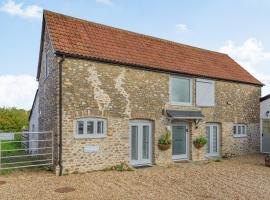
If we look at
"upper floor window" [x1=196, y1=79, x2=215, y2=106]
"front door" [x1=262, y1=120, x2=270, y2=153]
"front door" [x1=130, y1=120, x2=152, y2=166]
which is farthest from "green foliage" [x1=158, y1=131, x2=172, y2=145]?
"front door" [x1=262, y1=120, x2=270, y2=153]

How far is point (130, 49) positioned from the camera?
49.4 feet

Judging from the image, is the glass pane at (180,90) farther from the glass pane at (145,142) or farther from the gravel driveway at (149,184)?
the gravel driveway at (149,184)

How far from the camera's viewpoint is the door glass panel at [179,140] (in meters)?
15.5

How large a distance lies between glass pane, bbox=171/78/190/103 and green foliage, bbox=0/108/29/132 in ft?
74.7

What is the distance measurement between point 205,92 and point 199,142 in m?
2.84

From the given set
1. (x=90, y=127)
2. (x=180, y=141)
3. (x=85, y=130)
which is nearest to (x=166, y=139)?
(x=180, y=141)

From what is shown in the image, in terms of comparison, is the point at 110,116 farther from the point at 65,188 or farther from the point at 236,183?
the point at 236,183

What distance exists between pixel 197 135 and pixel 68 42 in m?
8.41

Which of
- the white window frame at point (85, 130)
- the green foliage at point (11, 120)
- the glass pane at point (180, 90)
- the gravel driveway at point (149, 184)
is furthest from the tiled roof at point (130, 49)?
the green foliage at point (11, 120)

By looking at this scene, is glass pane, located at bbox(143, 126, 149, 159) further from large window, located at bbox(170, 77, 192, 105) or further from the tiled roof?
the tiled roof

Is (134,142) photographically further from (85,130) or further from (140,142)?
(85,130)

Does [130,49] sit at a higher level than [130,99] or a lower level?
higher

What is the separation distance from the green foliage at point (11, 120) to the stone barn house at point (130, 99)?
16051 mm

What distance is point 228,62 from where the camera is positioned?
20.4 m
